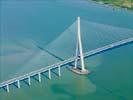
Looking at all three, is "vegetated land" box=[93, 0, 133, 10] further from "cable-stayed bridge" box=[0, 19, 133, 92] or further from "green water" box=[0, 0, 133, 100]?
"cable-stayed bridge" box=[0, 19, 133, 92]

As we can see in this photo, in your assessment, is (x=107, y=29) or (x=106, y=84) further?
(x=107, y=29)

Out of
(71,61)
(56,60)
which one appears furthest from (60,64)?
(56,60)

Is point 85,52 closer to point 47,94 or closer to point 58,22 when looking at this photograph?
point 47,94

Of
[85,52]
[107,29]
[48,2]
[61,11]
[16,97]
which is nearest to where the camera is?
[16,97]

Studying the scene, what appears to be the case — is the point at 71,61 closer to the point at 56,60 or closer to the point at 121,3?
the point at 56,60

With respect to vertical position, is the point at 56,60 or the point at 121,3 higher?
the point at 121,3

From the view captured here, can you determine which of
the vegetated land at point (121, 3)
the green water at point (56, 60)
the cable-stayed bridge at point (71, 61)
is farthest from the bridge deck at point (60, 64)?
the vegetated land at point (121, 3)

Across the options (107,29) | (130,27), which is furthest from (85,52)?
(130,27)

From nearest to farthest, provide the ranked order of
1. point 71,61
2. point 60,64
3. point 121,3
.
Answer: point 60,64, point 71,61, point 121,3

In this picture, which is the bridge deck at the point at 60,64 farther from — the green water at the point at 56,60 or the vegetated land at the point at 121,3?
the vegetated land at the point at 121,3
